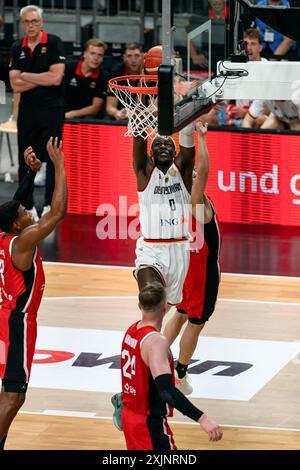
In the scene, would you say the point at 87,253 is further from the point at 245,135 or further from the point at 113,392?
the point at 113,392

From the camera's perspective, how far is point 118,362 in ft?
34.6

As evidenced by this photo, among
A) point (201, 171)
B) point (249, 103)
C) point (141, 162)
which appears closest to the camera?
point (201, 171)

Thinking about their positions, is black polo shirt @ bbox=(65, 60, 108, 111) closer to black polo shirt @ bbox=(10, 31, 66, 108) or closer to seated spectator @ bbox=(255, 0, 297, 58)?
black polo shirt @ bbox=(10, 31, 66, 108)

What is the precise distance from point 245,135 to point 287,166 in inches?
25.9

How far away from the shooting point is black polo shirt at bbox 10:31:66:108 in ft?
48.4

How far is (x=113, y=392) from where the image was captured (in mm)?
9844

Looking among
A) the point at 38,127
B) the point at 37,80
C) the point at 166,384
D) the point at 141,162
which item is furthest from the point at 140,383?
the point at 38,127

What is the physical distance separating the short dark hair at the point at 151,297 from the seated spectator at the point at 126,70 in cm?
845

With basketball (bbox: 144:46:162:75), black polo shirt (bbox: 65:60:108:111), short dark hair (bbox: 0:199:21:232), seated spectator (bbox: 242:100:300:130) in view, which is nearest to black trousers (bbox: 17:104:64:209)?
black polo shirt (bbox: 65:60:108:111)

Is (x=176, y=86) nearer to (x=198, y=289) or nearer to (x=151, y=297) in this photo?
(x=151, y=297)

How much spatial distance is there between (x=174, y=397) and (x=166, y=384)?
10 cm

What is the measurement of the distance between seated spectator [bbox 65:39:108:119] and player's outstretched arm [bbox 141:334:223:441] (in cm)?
907

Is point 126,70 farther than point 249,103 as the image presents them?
No

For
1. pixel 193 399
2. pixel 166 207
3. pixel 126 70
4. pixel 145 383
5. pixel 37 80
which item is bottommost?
pixel 193 399
